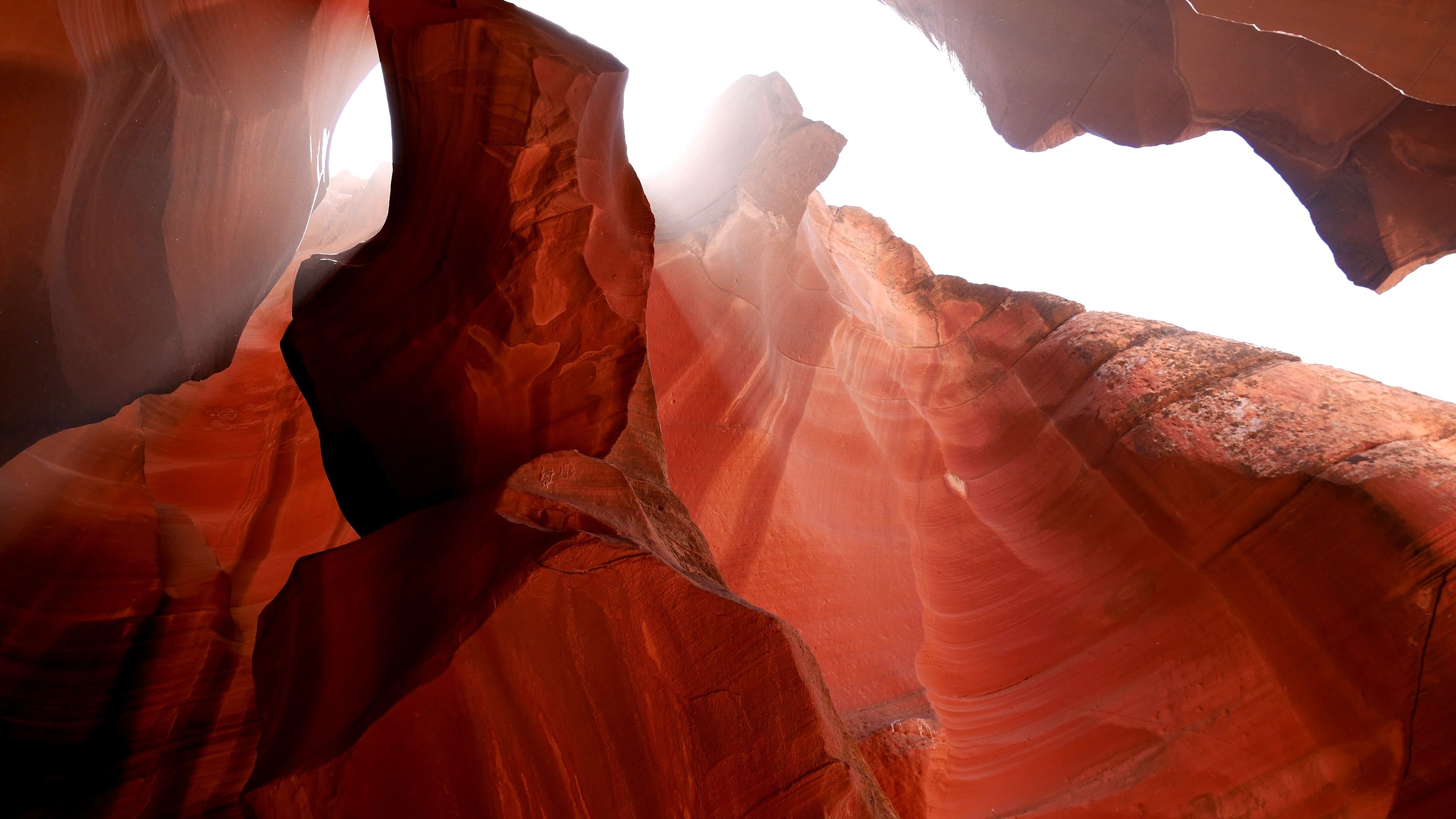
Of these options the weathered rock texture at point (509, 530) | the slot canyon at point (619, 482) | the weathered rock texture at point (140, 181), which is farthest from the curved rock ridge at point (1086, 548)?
the weathered rock texture at point (140, 181)

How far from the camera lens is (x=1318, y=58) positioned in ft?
20.1

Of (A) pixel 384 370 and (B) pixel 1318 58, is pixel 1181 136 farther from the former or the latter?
(A) pixel 384 370

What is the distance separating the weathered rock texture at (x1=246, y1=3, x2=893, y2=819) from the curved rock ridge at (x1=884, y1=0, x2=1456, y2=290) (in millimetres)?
4389

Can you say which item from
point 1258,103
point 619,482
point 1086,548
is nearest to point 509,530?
point 619,482

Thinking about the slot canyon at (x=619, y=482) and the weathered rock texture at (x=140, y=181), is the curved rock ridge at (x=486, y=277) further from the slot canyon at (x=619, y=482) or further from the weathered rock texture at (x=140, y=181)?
the weathered rock texture at (x=140, y=181)

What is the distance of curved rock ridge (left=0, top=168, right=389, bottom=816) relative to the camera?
13.7ft

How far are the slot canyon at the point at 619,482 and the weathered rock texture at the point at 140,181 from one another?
0.03 m

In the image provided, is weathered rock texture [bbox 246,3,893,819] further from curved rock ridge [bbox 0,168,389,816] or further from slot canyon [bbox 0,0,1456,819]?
curved rock ridge [bbox 0,168,389,816]

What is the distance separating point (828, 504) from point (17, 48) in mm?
5779

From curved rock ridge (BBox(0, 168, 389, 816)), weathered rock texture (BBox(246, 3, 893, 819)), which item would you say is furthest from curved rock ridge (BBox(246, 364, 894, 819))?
curved rock ridge (BBox(0, 168, 389, 816))

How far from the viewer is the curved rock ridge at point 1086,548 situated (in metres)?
4.93

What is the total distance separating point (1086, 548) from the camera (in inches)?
252

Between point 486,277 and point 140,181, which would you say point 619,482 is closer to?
point 486,277

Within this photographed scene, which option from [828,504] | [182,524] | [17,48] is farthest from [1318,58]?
[182,524]
